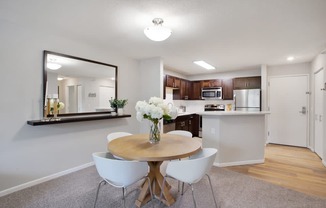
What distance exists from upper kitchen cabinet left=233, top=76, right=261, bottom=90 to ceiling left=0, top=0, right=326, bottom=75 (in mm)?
1702

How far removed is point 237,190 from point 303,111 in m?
3.66

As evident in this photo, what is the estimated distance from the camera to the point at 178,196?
7.33 feet

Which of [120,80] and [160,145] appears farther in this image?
[120,80]

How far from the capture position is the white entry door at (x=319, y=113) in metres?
3.74

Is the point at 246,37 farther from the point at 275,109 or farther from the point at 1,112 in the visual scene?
the point at 1,112

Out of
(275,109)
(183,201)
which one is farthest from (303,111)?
(183,201)

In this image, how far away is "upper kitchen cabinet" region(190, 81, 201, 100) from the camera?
6.32 meters

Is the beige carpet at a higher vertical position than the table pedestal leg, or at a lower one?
lower

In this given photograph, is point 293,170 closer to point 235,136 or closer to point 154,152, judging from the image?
point 235,136

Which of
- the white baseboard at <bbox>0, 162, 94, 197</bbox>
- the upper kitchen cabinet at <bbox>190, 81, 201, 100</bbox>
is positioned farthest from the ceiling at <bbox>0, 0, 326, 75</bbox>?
the upper kitchen cabinet at <bbox>190, 81, 201, 100</bbox>

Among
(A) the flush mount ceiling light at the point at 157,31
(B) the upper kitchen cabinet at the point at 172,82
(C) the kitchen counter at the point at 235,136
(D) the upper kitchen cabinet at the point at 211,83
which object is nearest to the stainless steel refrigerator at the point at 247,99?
(D) the upper kitchen cabinet at the point at 211,83

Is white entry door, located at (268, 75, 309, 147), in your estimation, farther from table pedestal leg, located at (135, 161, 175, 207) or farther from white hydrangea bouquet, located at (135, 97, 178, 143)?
table pedestal leg, located at (135, 161, 175, 207)

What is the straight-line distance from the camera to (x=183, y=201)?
2.12 meters

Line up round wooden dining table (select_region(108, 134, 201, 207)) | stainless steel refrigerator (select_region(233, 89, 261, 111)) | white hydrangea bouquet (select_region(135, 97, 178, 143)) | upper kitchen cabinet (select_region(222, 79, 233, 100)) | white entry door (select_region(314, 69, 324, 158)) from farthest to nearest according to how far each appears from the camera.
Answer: upper kitchen cabinet (select_region(222, 79, 233, 100)), stainless steel refrigerator (select_region(233, 89, 261, 111)), white entry door (select_region(314, 69, 324, 158)), white hydrangea bouquet (select_region(135, 97, 178, 143)), round wooden dining table (select_region(108, 134, 201, 207))
